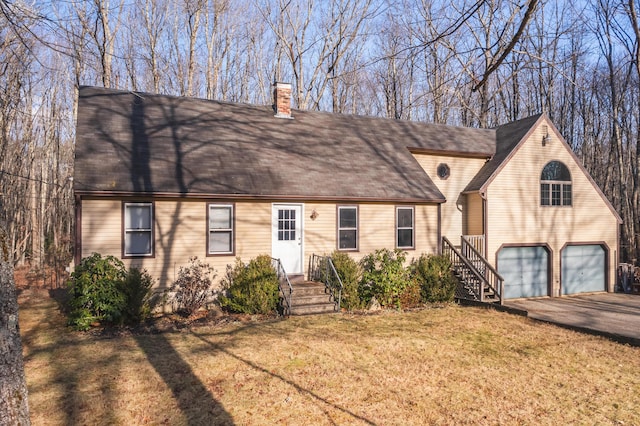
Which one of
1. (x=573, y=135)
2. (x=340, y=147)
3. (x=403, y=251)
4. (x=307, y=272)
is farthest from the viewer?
(x=573, y=135)

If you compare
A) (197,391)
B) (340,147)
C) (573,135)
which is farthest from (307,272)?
(573,135)

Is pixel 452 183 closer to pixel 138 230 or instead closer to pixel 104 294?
pixel 138 230

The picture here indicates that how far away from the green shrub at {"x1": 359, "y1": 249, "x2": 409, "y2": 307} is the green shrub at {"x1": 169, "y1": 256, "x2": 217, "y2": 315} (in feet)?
14.7

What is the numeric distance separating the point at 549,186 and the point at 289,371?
46.5 feet

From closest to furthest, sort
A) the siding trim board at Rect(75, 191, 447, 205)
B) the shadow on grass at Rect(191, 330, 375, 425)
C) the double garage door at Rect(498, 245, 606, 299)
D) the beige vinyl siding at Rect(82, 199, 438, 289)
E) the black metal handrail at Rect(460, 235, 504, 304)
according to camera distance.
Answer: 1. the shadow on grass at Rect(191, 330, 375, 425)
2. the siding trim board at Rect(75, 191, 447, 205)
3. the beige vinyl siding at Rect(82, 199, 438, 289)
4. the black metal handrail at Rect(460, 235, 504, 304)
5. the double garage door at Rect(498, 245, 606, 299)

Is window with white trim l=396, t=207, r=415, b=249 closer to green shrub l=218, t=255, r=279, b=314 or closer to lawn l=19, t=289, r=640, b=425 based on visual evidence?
lawn l=19, t=289, r=640, b=425

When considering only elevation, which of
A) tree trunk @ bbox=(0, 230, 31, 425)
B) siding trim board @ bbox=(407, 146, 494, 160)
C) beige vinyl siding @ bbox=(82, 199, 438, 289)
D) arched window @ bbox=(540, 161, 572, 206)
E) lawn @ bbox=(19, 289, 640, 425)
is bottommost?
lawn @ bbox=(19, 289, 640, 425)

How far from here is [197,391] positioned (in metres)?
6.45

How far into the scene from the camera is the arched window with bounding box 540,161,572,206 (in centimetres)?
1706

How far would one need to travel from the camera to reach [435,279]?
13.6 meters

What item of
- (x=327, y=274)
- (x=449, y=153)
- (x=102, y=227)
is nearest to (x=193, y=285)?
(x=102, y=227)

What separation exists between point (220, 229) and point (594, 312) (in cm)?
1179

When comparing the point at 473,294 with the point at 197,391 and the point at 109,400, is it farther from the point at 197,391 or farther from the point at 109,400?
the point at 109,400

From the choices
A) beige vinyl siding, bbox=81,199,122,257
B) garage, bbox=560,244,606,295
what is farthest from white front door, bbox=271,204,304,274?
garage, bbox=560,244,606,295
